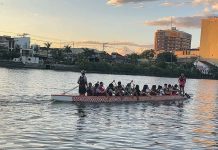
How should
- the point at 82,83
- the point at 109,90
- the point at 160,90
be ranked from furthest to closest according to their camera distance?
the point at 160,90 < the point at 109,90 < the point at 82,83

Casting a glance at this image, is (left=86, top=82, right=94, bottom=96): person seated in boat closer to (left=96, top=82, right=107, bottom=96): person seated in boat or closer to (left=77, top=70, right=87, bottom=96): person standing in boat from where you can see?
(left=77, top=70, right=87, bottom=96): person standing in boat

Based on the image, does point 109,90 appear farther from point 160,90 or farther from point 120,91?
point 160,90

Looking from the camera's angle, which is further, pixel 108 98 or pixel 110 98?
pixel 110 98

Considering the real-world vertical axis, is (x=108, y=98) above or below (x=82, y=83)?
below

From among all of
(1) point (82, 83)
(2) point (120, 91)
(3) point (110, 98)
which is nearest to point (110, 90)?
(3) point (110, 98)

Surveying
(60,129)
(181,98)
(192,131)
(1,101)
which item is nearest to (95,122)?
(60,129)

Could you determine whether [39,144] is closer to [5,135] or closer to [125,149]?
[5,135]

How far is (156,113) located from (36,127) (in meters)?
14.3

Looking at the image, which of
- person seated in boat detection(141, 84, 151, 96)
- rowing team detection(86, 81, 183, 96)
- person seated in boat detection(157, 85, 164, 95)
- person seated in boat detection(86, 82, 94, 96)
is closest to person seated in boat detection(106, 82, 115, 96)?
rowing team detection(86, 81, 183, 96)

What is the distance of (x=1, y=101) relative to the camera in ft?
116

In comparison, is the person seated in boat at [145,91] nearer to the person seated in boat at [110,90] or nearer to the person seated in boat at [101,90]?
the person seated in boat at [110,90]

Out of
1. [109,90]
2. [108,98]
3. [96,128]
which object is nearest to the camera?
[96,128]

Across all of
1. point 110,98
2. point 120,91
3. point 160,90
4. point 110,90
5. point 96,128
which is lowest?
point 96,128

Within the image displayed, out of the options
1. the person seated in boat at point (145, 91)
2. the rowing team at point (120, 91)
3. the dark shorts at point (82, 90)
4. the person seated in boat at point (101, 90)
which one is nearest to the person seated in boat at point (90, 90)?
the rowing team at point (120, 91)
